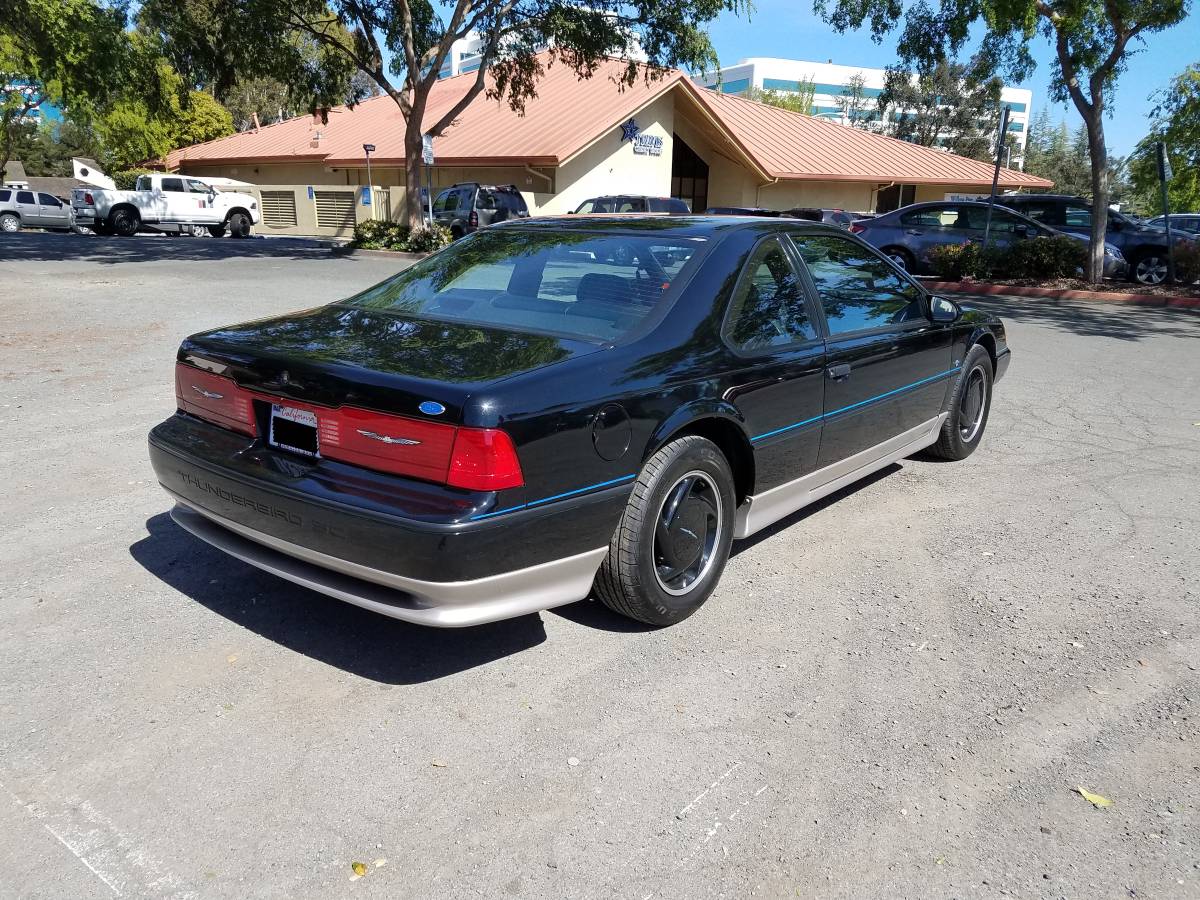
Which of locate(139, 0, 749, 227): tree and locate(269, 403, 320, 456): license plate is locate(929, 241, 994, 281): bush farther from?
locate(269, 403, 320, 456): license plate

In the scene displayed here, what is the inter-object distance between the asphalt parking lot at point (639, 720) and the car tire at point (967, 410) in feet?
2.10

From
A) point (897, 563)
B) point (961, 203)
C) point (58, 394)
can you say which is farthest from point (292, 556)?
point (961, 203)

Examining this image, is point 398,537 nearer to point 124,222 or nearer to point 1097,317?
point 1097,317

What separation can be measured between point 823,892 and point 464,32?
21510 mm

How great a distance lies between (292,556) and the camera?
11.0 ft

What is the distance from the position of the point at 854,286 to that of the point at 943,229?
45.9ft

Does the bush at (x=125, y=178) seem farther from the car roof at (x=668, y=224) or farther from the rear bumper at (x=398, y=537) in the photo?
the rear bumper at (x=398, y=537)

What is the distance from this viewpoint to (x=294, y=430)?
10.9 feet

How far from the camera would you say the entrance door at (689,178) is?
1351 inches

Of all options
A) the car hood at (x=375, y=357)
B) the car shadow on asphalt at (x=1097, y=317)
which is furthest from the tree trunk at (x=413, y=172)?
the car hood at (x=375, y=357)

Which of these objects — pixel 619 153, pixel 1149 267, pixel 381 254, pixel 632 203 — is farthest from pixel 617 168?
pixel 1149 267

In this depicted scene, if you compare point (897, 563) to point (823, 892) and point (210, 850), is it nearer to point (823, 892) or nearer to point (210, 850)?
point (823, 892)

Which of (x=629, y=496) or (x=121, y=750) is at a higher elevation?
(x=629, y=496)

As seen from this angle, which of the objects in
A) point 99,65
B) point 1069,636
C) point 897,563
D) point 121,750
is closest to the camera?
point 121,750
